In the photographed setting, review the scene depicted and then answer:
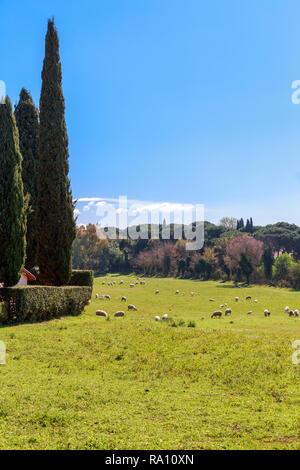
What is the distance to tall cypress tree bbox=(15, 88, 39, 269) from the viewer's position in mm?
24659

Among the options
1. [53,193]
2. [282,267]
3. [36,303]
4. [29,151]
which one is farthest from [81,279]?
[282,267]

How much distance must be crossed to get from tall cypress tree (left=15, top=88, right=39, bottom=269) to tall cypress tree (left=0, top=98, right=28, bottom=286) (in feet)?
22.0

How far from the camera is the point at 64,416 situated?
6203 mm

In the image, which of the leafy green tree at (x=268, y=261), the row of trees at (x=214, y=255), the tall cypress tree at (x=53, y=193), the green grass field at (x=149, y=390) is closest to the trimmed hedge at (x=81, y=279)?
the tall cypress tree at (x=53, y=193)

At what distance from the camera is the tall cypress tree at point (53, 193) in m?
20.9

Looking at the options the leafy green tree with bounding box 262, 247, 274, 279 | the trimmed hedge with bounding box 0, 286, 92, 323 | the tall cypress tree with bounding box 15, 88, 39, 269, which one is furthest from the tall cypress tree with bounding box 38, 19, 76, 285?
the leafy green tree with bounding box 262, 247, 274, 279

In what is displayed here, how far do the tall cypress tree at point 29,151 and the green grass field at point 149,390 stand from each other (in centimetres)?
1227

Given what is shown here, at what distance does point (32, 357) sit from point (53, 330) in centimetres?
376

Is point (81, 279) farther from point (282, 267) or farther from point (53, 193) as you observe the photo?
point (282, 267)

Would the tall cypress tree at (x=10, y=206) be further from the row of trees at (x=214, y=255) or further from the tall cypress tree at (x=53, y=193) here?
the row of trees at (x=214, y=255)

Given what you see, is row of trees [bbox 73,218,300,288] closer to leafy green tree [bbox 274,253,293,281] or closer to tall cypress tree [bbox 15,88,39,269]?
leafy green tree [bbox 274,253,293,281]

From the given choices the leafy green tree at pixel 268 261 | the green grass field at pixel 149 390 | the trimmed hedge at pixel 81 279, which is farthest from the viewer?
the leafy green tree at pixel 268 261

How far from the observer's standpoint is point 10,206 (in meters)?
17.5

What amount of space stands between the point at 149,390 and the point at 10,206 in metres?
12.8
